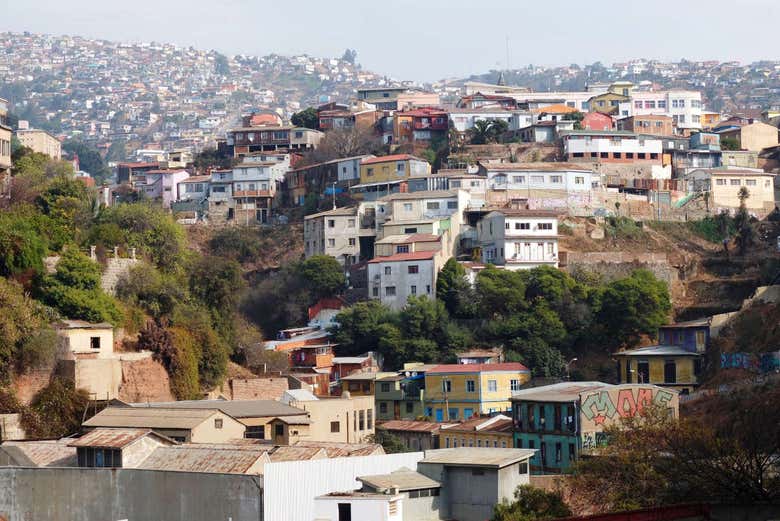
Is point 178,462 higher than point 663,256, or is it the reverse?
point 663,256

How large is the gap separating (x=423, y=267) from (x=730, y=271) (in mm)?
13426

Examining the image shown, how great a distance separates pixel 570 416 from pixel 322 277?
23860mm

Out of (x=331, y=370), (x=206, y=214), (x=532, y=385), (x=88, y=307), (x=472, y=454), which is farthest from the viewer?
(x=206, y=214)

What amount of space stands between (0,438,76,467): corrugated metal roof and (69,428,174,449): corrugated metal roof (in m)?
0.40

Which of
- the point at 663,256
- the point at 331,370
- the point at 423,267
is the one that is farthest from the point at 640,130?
the point at 331,370

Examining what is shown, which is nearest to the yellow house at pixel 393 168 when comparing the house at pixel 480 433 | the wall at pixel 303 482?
the house at pixel 480 433

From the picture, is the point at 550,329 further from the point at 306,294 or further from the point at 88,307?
the point at 88,307

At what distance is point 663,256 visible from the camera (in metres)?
72.7

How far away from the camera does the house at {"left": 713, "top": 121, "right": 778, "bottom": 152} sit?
91.8 meters

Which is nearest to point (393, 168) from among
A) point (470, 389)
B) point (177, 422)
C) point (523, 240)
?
point (523, 240)

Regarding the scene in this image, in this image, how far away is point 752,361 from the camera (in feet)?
188

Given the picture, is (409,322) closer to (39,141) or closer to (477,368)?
(477,368)

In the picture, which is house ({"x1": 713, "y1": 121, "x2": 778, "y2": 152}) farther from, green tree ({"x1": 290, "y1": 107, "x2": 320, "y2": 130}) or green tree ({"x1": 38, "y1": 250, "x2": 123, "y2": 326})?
green tree ({"x1": 38, "y1": 250, "x2": 123, "y2": 326})

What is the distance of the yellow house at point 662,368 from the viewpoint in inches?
2359
